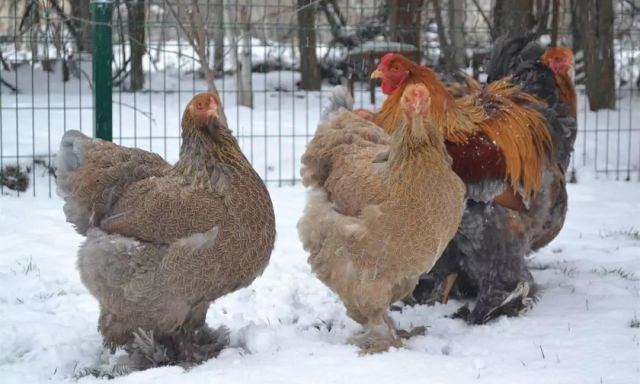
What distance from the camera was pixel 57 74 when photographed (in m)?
12.2

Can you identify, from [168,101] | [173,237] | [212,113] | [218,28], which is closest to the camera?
[173,237]

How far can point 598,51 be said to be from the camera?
38.4 feet

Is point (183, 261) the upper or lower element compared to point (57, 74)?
lower

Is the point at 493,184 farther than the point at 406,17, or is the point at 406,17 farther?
the point at 406,17

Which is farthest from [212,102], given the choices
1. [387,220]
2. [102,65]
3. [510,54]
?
[102,65]

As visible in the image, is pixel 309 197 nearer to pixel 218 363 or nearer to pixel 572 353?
pixel 218 363

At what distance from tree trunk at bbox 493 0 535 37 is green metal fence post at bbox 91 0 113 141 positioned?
179 inches

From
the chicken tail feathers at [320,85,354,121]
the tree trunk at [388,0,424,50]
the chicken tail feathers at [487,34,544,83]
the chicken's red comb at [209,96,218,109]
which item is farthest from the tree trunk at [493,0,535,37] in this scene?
the chicken's red comb at [209,96,218,109]

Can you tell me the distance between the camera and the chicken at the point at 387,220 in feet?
13.2

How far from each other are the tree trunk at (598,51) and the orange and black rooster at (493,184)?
690cm

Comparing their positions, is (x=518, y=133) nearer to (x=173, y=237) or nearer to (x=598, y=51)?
(x=173, y=237)

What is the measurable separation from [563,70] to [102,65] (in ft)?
12.9

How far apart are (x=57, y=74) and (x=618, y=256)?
903cm

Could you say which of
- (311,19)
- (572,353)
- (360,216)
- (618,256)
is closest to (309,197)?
(360,216)
